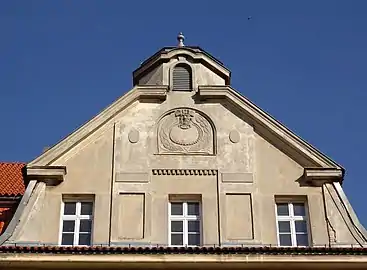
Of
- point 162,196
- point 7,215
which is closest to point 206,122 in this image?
point 162,196

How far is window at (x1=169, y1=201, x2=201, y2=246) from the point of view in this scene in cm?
1775

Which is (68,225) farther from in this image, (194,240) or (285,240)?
(285,240)

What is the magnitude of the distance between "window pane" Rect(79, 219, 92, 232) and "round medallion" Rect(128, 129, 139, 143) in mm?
2293

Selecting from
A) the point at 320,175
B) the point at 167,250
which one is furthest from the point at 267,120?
the point at 167,250

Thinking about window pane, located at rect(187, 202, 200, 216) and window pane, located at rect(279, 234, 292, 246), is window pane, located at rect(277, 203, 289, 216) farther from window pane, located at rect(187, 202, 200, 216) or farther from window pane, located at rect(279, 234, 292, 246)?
window pane, located at rect(187, 202, 200, 216)

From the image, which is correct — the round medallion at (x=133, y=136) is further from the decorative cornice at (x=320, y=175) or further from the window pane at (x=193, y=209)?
the decorative cornice at (x=320, y=175)

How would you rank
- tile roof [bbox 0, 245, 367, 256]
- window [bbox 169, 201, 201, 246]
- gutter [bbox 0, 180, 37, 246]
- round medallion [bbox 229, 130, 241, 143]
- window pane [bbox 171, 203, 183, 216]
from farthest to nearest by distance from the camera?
round medallion [bbox 229, 130, 241, 143] < window pane [bbox 171, 203, 183, 216] < window [bbox 169, 201, 201, 246] < gutter [bbox 0, 180, 37, 246] < tile roof [bbox 0, 245, 367, 256]

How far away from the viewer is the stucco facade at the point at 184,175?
17.8 metres

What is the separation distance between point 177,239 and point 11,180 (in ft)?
22.4

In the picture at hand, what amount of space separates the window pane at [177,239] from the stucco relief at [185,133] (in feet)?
7.03

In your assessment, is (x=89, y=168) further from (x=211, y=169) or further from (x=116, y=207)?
(x=211, y=169)

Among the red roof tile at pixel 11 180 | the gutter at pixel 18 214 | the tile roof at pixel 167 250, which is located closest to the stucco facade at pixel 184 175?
the gutter at pixel 18 214

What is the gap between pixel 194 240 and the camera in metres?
17.8

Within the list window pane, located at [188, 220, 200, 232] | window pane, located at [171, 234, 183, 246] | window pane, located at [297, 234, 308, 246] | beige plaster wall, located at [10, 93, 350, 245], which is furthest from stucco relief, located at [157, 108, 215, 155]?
window pane, located at [297, 234, 308, 246]
